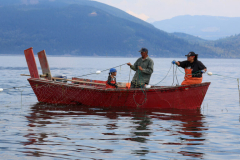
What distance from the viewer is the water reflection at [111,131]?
26.8ft

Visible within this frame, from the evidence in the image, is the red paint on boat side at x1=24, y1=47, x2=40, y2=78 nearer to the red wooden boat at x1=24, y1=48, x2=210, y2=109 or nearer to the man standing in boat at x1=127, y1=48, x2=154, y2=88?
the red wooden boat at x1=24, y1=48, x2=210, y2=109

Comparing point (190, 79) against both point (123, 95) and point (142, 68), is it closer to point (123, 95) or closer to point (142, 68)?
point (142, 68)

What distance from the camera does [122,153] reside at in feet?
25.9

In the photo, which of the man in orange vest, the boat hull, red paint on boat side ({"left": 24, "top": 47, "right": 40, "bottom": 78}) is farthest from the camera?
red paint on boat side ({"left": 24, "top": 47, "right": 40, "bottom": 78})

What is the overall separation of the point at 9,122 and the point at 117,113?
14.0 feet

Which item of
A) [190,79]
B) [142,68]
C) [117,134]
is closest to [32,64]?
[142,68]

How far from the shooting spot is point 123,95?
14555 mm

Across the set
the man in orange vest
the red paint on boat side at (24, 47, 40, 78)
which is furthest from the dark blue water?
the red paint on boat side at (24, 47, 40, 78)

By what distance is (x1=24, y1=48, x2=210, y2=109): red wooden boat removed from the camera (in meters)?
13.9

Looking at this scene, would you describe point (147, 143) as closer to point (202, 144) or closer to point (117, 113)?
point (202, 144)

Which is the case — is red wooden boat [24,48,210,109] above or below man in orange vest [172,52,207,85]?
below

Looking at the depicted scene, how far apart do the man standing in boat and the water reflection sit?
1.20 m

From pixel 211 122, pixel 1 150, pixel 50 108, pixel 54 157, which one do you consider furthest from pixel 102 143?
pixel 50 108

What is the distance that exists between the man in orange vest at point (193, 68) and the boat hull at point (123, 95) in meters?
0.30
